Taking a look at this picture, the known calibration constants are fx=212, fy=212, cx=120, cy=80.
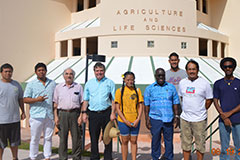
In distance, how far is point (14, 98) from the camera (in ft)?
14.7

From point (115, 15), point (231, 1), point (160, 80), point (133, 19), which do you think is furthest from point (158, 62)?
point (231, 1)

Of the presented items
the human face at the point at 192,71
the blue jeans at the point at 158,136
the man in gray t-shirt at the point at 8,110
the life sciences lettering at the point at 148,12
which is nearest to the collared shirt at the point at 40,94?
the man in gray t-shirt at the point at 8,110

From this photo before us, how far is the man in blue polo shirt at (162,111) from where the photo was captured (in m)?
4.08

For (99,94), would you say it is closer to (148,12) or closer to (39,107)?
(39,107)

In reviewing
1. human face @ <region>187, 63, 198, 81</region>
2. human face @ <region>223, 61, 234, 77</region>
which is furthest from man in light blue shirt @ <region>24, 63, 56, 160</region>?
human face @ <region>223, 61, 234, 77</region>

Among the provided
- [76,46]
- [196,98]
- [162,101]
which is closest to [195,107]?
[196,98]

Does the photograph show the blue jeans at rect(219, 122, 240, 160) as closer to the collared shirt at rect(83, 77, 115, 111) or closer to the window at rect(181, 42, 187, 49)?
the collared shirt at rect(83, 77, 115, 111)

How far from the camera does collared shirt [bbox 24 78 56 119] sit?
4.54 metres

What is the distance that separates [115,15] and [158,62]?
3.34m

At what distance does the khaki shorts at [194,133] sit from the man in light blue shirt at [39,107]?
280cm

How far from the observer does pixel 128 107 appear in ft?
13.6

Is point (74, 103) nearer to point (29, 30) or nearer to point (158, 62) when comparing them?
point (158, 62)

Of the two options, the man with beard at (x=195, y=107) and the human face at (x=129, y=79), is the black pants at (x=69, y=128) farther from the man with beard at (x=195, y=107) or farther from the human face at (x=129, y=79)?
the man with beard at (x=195, y=107)

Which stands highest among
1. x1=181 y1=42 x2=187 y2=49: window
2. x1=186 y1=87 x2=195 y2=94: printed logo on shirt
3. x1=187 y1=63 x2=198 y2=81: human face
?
x1=181 y1=42 x2=187 y2=49: window
